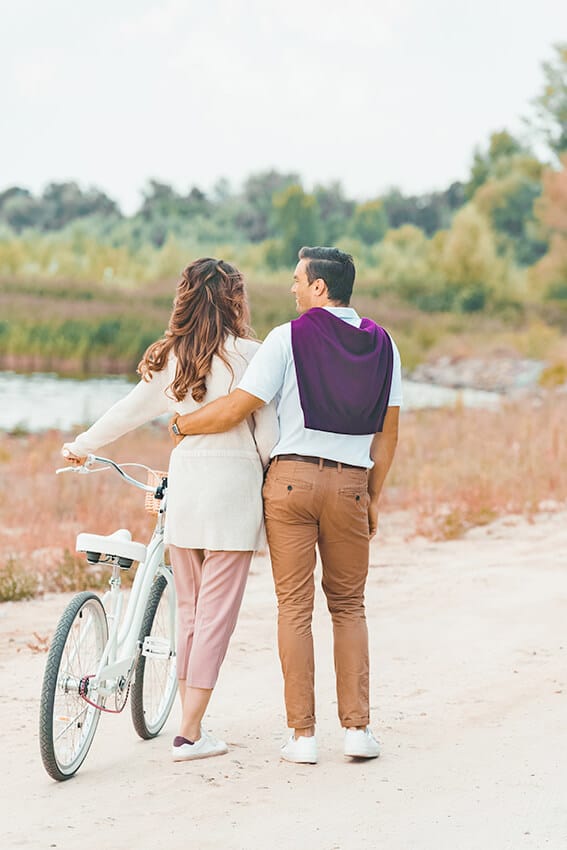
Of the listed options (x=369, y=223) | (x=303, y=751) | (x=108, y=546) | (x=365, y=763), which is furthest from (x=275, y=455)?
(x=369, y=223)

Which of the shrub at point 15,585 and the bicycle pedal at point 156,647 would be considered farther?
the shrub at point 15,585

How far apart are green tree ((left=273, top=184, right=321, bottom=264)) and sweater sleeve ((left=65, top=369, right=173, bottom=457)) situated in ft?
260

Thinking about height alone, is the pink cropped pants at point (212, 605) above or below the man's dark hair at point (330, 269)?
below

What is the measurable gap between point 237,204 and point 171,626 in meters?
89.4

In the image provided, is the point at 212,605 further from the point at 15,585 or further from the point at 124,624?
the point at 15,585

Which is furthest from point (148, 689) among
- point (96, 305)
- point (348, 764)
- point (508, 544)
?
point (96, 305)

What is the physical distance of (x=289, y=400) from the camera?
14.9ft

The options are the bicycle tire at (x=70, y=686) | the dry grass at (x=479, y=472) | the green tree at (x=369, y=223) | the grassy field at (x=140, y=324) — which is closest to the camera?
the bicycle tire at (x=70, y=686)

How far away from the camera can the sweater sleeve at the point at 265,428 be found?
179 inches

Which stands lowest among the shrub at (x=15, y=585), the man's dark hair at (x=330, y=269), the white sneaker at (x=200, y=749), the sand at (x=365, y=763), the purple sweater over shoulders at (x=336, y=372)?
the sand at (x=365, y=763)

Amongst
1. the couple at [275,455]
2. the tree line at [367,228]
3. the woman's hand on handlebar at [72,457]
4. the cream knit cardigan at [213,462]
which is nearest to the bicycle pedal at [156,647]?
the couple at [275,455]

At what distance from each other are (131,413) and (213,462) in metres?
0.35

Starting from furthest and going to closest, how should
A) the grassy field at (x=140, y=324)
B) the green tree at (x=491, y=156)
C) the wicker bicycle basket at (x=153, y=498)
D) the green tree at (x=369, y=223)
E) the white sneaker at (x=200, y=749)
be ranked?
the green tree at (x=369, y=223)
the green tree at (x=491, y=156)
the grassy field at (x=140, y=324)
the wicker bicycle basket at (x=153, y=498)
the white sneaker at (x=200, y=749)

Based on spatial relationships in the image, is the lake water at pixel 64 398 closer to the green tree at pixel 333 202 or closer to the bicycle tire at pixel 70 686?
the bicycle tire at pixel 70 686
